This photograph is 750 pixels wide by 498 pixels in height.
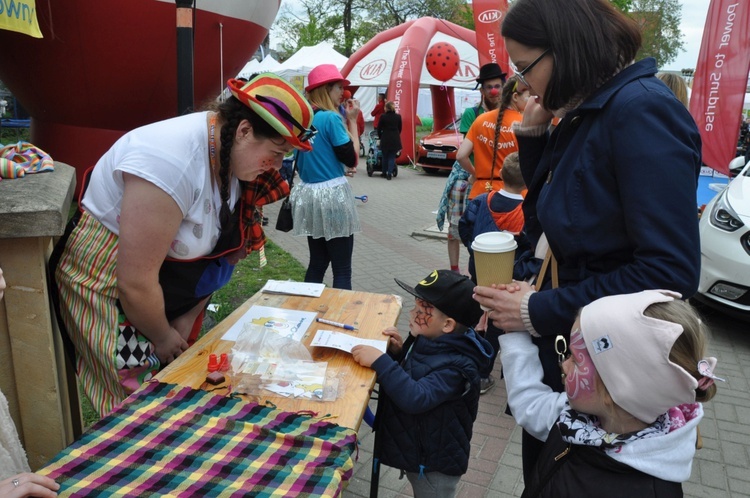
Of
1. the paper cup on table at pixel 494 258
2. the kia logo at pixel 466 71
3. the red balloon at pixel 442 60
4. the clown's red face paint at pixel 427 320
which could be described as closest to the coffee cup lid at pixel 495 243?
the paper cup on table at pixel 494 258

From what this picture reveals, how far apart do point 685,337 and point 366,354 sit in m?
1.10

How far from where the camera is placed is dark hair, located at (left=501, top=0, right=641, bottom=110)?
1363 mm

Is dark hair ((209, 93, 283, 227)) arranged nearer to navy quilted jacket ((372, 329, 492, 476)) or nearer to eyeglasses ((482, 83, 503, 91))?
navy quilted jacket ((372, 329, 492, 476))

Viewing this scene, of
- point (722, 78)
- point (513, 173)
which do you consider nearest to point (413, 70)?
point (722, 78)

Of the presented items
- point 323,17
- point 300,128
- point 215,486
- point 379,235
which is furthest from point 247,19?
point 323,17

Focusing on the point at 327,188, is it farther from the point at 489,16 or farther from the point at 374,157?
the point at 374,157

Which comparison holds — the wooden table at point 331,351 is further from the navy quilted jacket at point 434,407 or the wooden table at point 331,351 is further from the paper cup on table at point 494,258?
the paper cup on table at point 494,258

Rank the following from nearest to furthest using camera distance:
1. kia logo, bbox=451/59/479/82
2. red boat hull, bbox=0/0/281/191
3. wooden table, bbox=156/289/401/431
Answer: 1. wooden table, bbox=156/289/401/431
2. red boat hull, bbox=0/0/281/191
3. kia logo, bbox=451/59/479/82

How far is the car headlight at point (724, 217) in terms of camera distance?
4628 mm

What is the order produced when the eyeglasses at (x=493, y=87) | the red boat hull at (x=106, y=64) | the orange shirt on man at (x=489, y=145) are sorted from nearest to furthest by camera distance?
the orange shirt on man at (x=489, y=145) < the eyeglasses at (x=493, y=87) < the red boat hull at (x=106, y=64)

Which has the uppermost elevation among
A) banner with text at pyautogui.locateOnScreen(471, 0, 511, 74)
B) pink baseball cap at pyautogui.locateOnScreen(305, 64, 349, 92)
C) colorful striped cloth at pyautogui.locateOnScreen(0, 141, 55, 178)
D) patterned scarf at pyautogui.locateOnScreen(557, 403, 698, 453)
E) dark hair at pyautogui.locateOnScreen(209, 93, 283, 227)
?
banner with text at pyautogui.locateOnScreen(471, 0, 511, 74)

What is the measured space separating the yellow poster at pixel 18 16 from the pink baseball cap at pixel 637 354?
429 centimetres

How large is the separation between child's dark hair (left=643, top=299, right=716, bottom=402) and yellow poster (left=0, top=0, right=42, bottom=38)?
14.4 feet

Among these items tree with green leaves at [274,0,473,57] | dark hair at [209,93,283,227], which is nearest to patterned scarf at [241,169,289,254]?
dark hair at [209,93,283,227]
